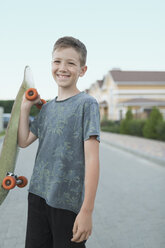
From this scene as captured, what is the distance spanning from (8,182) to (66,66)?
808 millimetres

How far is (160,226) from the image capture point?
157 inches

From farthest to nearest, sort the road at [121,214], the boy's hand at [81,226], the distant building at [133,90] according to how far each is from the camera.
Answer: the distant building at [133,90], the road at [121,214], the boy's hand at [81,226]

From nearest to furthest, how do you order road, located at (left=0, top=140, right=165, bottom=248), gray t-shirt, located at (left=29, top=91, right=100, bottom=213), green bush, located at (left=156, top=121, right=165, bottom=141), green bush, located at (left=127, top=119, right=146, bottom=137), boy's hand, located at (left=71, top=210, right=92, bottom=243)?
boy's hand, located at (left=71, top=210, right=92, bottom=243), gray t-shirt, located at (left=29, top=91, right=100, bottom=213), road, located at (left=0, top=140, right=165, bottom=248), green bush, located at (left=156, top=121, right=165, bottom=141), green bush, located at (left=127, top=119, right=146, bottom=137)

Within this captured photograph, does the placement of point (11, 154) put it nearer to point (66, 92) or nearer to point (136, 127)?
point (66, 92)

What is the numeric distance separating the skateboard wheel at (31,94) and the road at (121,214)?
7.00 feet

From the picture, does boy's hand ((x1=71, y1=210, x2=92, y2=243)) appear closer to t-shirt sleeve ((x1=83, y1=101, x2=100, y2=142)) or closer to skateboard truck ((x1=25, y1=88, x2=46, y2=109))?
t-shirt sleeve ((x1=83, y1=101, x2=100, y2=142))

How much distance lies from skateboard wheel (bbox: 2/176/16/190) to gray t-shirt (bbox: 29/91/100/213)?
18cm

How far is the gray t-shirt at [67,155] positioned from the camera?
5.72 feet

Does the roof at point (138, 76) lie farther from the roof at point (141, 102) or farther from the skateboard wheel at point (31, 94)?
the skateboard wheel at point (31, 94)

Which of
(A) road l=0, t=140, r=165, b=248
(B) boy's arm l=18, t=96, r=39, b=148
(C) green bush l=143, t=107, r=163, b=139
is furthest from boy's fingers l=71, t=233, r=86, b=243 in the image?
(C) green bush l=143, t=107, r=163, b=139

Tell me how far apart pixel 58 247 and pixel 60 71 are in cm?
109

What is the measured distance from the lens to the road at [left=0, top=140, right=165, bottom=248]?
11.4 ft

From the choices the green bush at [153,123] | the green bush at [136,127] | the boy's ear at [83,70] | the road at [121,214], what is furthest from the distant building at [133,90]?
the boy's ear at [83,70]

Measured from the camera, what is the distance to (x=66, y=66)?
1.83 metres
